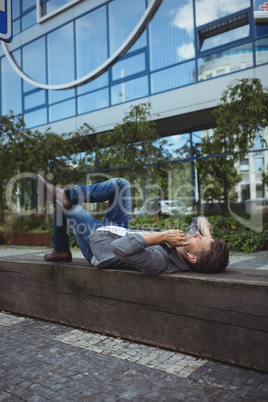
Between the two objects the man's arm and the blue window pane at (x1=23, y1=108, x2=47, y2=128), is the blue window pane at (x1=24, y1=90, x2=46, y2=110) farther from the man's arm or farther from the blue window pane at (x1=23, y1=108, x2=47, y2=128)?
the man's arm

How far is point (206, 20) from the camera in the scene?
1303cm

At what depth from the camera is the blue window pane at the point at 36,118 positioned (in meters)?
17.5

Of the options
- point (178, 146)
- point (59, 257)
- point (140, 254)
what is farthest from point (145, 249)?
point (178, 146)

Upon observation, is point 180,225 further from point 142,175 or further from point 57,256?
point 57,256

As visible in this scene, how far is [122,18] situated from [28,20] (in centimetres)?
612

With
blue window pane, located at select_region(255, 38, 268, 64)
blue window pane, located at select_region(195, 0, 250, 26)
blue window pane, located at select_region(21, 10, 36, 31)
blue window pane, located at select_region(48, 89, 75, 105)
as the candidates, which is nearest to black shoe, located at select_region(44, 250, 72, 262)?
blue window pane, located at select_region(255, 38, 268, 64)

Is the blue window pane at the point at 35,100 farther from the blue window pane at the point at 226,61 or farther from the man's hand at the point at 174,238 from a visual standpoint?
the man's hand at the point at 174,238

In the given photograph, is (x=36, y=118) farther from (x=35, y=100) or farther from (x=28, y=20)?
(x=28, y=20)

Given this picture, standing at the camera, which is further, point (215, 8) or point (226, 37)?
point (215, 8)

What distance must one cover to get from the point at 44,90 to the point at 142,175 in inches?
312

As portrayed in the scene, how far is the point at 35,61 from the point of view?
59.0 feet

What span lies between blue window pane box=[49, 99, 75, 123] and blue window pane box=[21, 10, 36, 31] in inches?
189

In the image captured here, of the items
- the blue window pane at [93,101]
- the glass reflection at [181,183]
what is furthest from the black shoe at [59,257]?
the blue window pane at [93,101]

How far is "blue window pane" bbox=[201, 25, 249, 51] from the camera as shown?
12312mm
